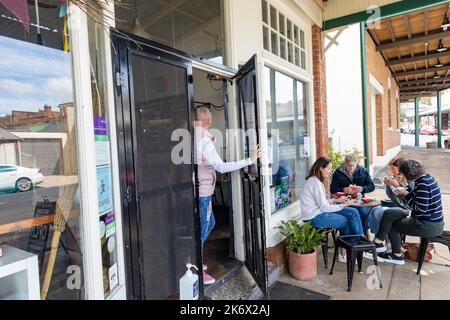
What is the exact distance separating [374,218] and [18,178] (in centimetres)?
364

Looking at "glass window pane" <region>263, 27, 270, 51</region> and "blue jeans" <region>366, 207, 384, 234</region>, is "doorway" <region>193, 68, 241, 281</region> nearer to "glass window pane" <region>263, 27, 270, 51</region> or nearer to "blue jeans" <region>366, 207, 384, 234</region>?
"glass window pane" <region>263, 27, 270, 51</region>

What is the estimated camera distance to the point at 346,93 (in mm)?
7625

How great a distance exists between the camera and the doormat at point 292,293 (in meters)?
2.86

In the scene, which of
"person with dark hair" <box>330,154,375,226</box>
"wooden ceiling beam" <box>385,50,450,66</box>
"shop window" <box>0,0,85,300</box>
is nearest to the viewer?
"shop window" <box>0,0,85,300</box>

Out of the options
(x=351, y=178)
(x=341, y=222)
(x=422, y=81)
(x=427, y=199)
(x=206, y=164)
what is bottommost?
(x=341, y=222)

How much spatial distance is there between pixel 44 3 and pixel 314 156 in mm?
3998

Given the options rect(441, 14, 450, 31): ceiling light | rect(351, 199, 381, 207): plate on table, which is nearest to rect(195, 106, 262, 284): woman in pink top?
rect(351, 199, 381, 207): plate on table

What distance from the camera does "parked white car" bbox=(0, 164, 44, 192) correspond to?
156 centimetres

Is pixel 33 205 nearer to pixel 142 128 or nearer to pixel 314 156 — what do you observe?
pixel 142 128

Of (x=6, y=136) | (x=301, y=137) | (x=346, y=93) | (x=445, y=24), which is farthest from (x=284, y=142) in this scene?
(x=445, y=24)

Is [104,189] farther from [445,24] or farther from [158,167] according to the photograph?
[445,24]

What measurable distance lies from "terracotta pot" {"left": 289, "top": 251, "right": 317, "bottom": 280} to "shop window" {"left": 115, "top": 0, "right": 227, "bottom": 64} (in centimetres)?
253

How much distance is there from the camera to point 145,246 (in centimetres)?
200

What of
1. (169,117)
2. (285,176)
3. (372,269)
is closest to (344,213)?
(372,269)
